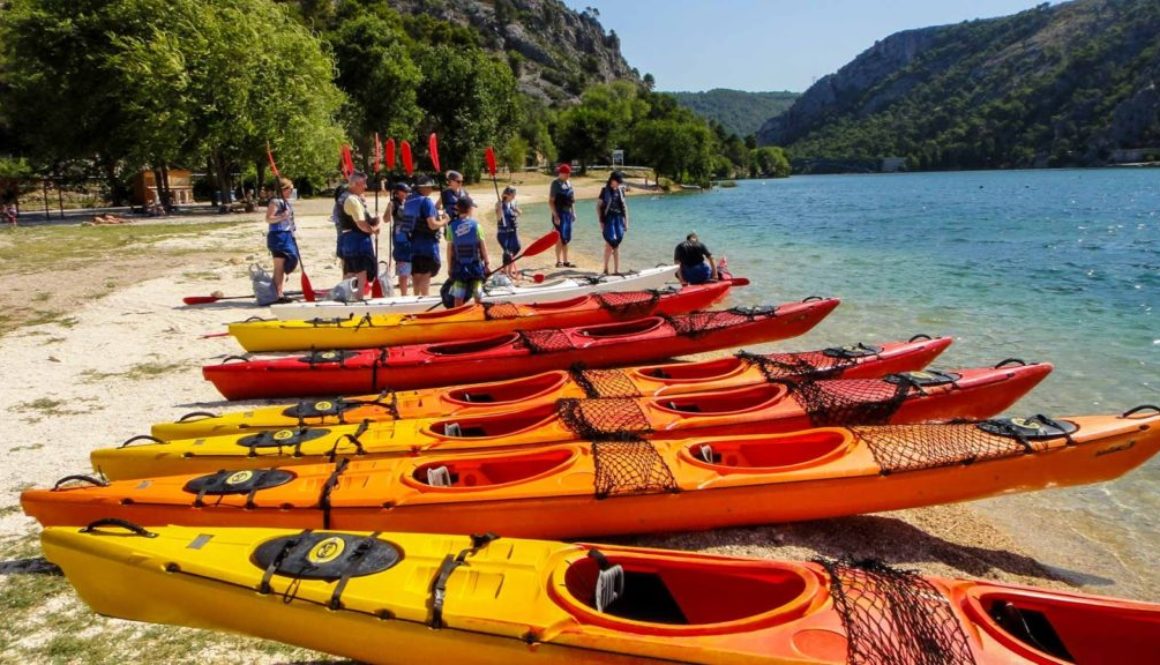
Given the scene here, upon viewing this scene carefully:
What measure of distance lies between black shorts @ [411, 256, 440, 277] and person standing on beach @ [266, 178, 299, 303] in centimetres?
206

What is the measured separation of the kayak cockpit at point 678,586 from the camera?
121 inches

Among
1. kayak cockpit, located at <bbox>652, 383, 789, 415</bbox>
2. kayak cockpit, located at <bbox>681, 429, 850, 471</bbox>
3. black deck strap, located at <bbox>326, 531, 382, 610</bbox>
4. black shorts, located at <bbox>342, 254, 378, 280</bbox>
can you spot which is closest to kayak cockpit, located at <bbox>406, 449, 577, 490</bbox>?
kayak cockpit, located at <bbox>681, 429, 850, 471</bbox>

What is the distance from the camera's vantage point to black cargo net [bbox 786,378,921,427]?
201 inches

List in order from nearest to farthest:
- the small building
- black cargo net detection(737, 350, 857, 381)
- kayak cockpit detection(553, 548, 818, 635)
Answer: kayak cockpit detection(553, 548, 818, 635), black cargo net detection(737, 350, 857, 381), the small building

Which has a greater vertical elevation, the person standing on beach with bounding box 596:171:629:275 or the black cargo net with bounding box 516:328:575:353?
the person standing on beach with bounding box 596:171:629:275

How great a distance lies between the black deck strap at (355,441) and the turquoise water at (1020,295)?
4.72 meters

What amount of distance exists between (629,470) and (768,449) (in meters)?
1.12

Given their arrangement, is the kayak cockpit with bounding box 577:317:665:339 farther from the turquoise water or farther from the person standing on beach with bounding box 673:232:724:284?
the turquoise water

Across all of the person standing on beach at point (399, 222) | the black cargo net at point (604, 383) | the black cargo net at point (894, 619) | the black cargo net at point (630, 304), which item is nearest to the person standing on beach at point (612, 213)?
the black cargo net at point (630, 304)

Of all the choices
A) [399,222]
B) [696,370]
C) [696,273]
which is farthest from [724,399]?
[399,222]

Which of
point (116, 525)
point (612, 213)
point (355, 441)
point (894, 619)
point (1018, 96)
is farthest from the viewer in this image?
point (1018, 96)

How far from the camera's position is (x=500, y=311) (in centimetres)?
818

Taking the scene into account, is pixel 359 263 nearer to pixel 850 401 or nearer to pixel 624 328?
pixel 624 328

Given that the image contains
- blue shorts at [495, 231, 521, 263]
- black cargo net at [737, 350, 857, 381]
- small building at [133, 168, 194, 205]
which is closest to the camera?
black cargo net at [737, 350, 857, 381]
